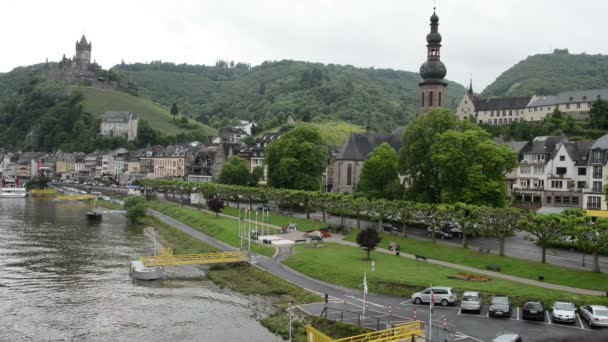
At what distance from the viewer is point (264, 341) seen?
35938 mm

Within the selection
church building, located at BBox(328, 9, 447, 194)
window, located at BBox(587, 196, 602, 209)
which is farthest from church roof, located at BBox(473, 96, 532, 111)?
window, located at BBox(587, 196, 602, 209)

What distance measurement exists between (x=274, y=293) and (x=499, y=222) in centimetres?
2127

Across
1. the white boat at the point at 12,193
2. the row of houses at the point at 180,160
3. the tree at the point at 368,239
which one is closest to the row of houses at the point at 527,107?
the row of houses at the point at 180,160

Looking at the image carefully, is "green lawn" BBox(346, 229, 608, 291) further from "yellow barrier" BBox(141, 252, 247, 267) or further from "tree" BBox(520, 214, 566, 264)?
"yellow barrier" BBox(141, 252, 247, 267)

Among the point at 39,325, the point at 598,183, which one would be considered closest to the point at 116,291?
the point at 39,325

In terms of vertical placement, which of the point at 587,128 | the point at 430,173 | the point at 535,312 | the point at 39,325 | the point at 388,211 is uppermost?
the point at 587,128

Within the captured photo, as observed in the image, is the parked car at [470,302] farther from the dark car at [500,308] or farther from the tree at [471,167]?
the tree at [471,167]

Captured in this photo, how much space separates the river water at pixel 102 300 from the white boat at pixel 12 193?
281 feet

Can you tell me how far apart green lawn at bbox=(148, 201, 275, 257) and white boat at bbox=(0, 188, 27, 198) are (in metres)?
60.5

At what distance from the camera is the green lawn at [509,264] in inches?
1720

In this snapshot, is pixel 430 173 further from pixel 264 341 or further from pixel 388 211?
pixel 264 341

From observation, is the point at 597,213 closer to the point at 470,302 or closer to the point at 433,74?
the point at 433,74

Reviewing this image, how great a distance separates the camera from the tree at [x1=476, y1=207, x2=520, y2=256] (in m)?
52.6

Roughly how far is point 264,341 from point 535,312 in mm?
16156
